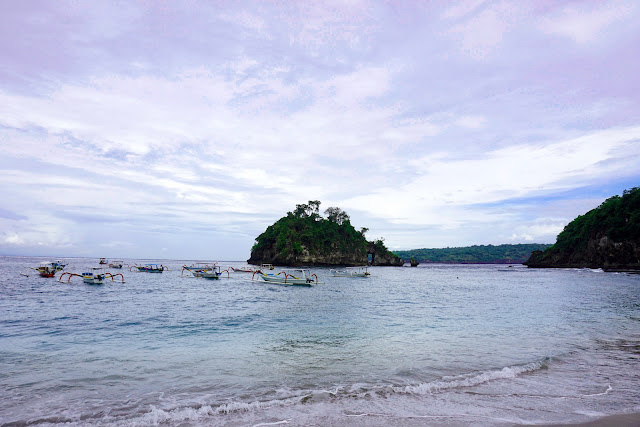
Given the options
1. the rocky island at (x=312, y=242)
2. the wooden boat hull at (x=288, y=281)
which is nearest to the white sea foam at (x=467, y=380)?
the wooden boat hull at (x=288, y=281)

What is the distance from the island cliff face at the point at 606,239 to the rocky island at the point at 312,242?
71.0 m

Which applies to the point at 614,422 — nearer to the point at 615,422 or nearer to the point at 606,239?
the point at 615,422

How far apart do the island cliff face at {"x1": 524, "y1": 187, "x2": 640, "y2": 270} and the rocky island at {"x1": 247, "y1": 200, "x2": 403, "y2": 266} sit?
7105 centimetres

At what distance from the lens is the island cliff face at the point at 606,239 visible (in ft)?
295

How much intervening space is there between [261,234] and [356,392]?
138 metres

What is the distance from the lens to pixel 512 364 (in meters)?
11.8

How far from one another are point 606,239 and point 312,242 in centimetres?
9071

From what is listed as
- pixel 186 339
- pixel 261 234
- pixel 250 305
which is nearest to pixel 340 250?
pixel 261 234

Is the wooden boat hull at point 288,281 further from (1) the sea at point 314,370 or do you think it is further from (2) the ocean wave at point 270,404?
(2) the ocean wave at point 270,404

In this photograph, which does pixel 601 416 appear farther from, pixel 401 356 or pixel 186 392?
→ pixel 186 392

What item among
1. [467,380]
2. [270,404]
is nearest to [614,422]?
[467,380]

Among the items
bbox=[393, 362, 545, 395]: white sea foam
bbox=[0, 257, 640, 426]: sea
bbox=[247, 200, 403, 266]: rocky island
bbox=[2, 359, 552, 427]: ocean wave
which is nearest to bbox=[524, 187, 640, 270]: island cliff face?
bbox=[247, 200, 403, 266]: rocky island

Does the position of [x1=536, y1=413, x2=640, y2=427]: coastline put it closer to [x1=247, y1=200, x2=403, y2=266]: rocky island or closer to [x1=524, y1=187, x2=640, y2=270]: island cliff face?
[x1=524, y1=187, x2=640, y2=270]: island cliff face

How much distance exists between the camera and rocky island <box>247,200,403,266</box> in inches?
5124
